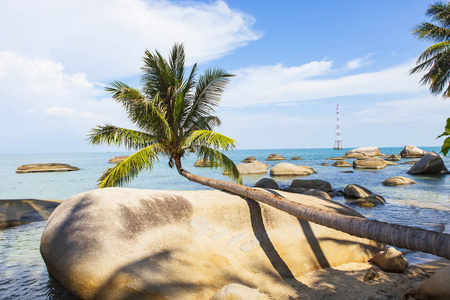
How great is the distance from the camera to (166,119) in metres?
10.9

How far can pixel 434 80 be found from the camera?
17.5m

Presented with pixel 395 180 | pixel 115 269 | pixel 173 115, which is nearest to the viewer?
pixel 115 269

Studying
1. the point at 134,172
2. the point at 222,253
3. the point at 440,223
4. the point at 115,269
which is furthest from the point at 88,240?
the point at 440,223

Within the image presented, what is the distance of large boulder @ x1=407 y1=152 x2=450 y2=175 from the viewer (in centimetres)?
2597

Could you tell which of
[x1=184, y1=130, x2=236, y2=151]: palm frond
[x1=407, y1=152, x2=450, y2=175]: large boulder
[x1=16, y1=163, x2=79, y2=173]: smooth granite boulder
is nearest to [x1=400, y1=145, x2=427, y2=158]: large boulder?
[x1=407, y1=152, x2=450, y2=175]: large boulder

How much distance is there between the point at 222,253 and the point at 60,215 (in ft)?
9.92

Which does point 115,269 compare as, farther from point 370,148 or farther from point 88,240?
point 370,148

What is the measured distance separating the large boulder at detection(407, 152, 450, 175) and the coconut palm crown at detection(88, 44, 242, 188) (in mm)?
23916

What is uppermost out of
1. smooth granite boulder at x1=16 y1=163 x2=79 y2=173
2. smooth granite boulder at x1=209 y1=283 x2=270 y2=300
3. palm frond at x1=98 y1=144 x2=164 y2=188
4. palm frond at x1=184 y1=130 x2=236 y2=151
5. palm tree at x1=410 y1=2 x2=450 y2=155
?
palm tree at x1=410 y1=2 x2=450 y2=155

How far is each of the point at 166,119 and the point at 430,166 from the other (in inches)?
1045

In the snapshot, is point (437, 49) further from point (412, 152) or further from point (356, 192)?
point (412, 152)

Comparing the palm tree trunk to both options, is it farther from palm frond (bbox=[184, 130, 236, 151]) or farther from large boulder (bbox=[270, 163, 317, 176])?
large boulder (bbox=[270, 163, 317, 176])

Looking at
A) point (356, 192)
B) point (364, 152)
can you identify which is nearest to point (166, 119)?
point (356, 192)

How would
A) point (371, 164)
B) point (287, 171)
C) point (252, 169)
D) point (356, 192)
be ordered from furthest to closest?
point (371, 164) < point (252, 169) < point (287, 171) < point (356, 192)
